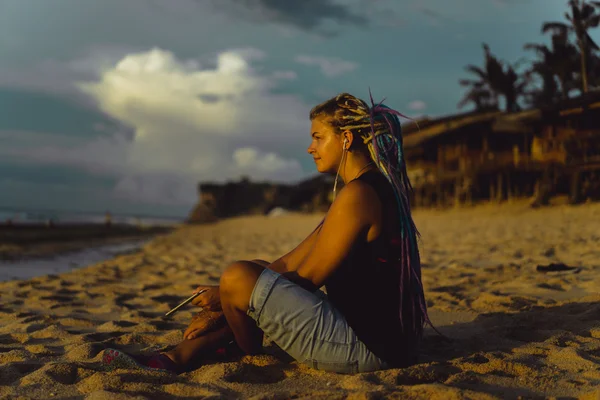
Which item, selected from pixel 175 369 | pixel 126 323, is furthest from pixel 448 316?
pixel 126 323

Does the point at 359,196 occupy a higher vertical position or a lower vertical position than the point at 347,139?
lower

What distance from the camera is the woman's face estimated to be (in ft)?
7.36

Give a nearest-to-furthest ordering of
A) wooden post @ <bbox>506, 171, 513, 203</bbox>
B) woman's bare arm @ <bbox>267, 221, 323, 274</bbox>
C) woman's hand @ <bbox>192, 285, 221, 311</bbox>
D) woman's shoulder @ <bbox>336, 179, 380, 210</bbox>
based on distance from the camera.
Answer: woman's shoulder @ <bbox>336, 179, 380, 210</bbox>, woman's hand @ <bbox>192, 285, 221, 311</bbox>, woman's bare arm @ <bbox>267, 221, 323, 274</bbox>, wooden post @ <bbox>506, 171, 513, 203</bbox>

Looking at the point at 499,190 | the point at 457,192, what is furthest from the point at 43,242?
the point at 499,190

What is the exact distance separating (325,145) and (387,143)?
297mm

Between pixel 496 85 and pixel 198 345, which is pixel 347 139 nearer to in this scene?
pixel 198 345

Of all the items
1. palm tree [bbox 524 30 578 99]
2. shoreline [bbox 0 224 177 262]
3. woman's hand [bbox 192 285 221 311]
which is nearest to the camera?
woman's hand [bbox 192 285 221 311]

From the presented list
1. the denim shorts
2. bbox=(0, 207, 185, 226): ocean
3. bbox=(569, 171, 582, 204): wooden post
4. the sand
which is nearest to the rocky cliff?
bbox=(0, 207, 185, 226): ocean

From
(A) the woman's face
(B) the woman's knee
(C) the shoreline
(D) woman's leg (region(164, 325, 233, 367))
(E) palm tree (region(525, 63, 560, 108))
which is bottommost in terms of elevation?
(C) the shoreline

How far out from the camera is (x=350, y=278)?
2.09 meters

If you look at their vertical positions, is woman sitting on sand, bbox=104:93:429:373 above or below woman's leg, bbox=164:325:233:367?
above

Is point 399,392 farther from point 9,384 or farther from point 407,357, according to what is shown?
point 9,384

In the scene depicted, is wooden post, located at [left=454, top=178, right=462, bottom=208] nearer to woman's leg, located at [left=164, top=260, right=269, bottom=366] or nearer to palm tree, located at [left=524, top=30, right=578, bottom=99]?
palm tree, located at [left=524, top=30, right=578, bottom=99]

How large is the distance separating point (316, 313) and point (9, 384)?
4.67ft
